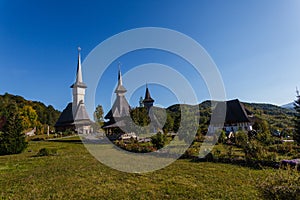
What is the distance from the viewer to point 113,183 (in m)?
7.20

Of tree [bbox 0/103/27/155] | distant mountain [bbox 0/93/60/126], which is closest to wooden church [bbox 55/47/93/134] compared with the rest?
tree [bbox 0/103/27/155]

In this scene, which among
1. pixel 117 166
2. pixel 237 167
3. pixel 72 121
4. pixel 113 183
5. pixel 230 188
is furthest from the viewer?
pixel 72 121

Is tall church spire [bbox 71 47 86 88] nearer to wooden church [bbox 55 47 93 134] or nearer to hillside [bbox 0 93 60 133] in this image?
wooden church [bbox 55 47 93 134]

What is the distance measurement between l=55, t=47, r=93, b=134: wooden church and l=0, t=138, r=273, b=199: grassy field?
106ft

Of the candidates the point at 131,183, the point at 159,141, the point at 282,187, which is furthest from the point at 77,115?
the point at 282,187

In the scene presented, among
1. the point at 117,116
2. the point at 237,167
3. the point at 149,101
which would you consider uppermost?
the point at 149,101

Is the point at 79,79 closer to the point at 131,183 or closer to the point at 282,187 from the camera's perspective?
the point at 131,183

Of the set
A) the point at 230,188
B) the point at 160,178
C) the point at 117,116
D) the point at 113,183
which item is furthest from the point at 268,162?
the point at 117,116

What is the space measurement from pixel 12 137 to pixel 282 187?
19293 millimetres

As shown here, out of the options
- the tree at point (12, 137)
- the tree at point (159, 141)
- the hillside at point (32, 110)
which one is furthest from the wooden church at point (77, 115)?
the tree at point (159, 141)

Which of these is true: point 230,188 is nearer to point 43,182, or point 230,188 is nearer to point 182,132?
point 43,182

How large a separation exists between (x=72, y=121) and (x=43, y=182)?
37.2 metres

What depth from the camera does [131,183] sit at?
23.5 feet

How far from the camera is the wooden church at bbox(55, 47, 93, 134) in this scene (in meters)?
41.2
